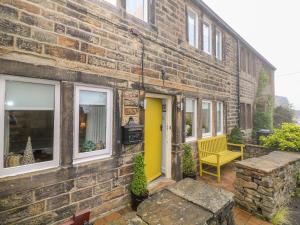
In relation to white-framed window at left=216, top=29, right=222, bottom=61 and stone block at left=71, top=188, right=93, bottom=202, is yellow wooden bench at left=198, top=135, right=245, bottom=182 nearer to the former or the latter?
white-framed window at left=216, top=29, right=222, bottom=61

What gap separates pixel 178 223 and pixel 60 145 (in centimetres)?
212

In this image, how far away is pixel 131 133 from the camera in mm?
3764

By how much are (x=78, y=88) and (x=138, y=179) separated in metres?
2.16

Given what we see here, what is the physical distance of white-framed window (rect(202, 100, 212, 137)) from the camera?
6680 mm

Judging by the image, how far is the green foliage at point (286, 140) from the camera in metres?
5.77

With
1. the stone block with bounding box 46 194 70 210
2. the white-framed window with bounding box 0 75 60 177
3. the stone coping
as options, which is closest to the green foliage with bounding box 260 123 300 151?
the stone coping

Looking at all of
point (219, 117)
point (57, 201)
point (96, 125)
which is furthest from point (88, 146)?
point (219, 117)

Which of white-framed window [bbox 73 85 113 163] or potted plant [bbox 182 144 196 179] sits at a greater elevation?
white-framed window [bbox 73 85 113 163]

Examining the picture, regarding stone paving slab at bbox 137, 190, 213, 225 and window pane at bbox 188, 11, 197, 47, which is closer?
stone paving slab at bbox 137, 190, 213, 225

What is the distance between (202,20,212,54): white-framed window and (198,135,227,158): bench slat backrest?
3.35 meters

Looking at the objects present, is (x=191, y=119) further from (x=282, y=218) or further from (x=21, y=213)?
(x=21, y=213)

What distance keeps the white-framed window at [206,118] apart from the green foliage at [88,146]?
172 inches

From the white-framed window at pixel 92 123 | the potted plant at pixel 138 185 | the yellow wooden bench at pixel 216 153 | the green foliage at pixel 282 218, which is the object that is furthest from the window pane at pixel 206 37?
the green foliage at pixel 282 218

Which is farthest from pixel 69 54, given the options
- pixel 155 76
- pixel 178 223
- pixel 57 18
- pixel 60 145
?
pixel 178 223
